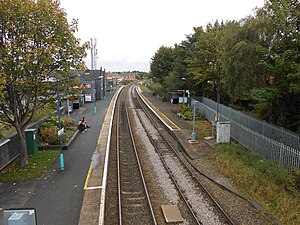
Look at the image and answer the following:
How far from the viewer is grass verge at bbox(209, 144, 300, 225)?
440 inches

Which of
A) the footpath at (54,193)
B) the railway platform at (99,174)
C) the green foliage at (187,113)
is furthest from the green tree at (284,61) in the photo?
the footpath at (54,193)

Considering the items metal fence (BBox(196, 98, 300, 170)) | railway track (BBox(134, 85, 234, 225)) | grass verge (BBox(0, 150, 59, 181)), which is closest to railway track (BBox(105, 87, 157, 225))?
railway track (BBox(134, 85, 234, 225))

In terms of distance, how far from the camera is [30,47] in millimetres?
14227

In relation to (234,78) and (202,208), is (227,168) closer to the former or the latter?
(202,208)

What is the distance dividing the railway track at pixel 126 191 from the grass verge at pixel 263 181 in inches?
182

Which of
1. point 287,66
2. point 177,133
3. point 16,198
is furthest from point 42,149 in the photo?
point 287,66

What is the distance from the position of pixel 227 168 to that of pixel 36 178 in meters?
10.3

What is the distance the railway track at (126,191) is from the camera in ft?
35.0

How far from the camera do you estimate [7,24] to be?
13633 mm

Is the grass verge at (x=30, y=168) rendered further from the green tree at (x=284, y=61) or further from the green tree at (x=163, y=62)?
the green tree at (x=163, y=62)

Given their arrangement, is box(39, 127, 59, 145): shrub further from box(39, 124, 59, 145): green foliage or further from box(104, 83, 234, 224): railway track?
box(104, 83, 234, 224): railway track

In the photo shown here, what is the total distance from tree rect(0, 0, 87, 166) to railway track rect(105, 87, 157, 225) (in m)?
5.66

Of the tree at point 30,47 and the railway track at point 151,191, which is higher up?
the tree at point 30,47

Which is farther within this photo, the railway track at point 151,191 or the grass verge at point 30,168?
the grass verge at point 30,168
